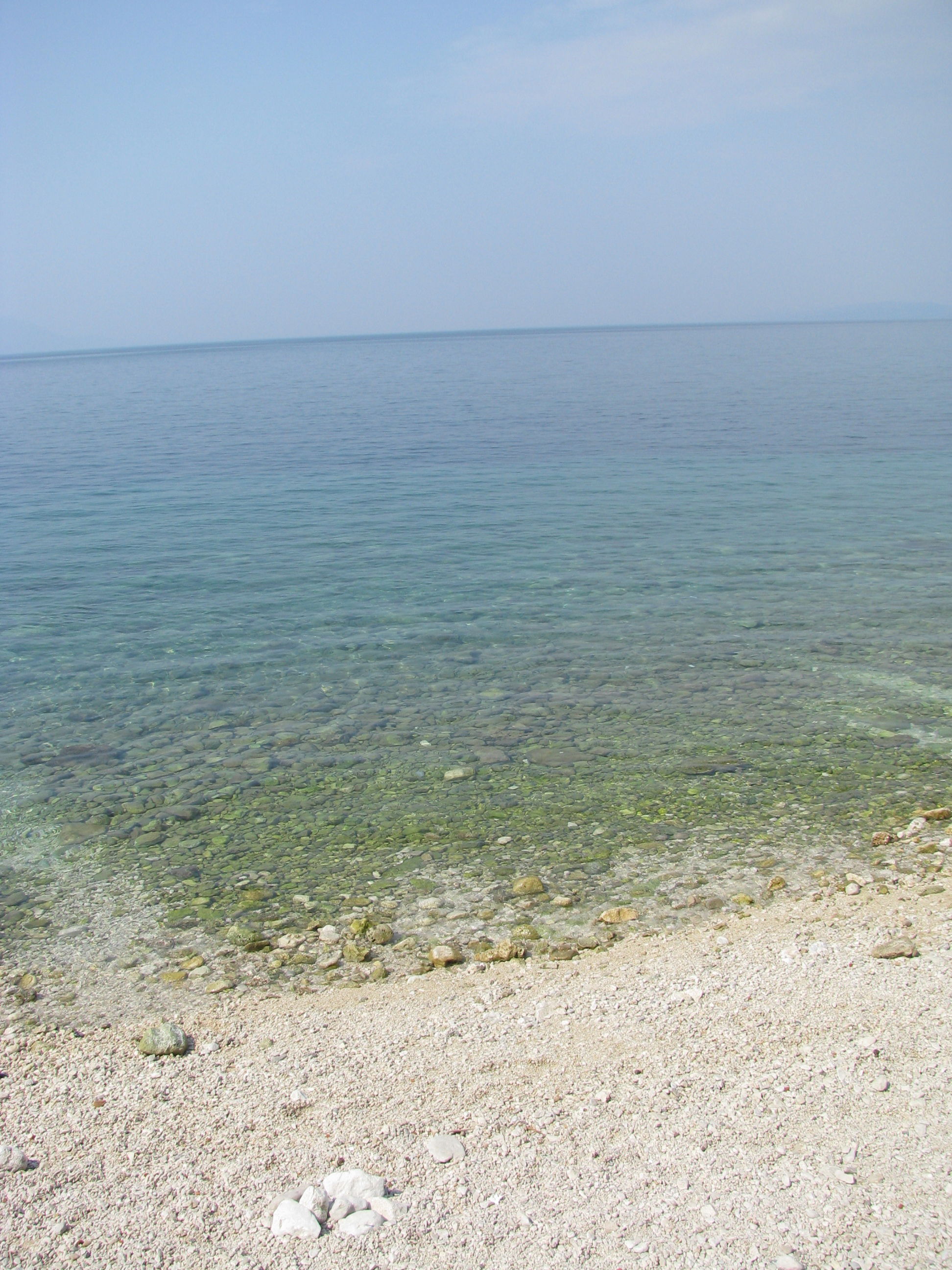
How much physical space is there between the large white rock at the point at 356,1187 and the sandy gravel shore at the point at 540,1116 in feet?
0.52

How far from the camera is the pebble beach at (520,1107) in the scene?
515cm

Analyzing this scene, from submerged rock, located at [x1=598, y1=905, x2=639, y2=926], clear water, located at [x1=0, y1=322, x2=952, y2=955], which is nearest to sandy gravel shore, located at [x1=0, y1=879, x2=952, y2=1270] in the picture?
submerged rock, located at [x1=598, y1=905, x2=639, y2=926]

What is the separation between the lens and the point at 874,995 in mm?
7156

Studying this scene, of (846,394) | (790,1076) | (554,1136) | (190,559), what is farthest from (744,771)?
(846,394)

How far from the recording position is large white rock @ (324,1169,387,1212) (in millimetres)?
5383

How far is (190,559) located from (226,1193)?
1957cm

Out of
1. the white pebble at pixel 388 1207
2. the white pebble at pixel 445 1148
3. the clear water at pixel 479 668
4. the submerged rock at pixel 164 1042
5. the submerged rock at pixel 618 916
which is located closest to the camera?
the white pebble at pixel 388 1207

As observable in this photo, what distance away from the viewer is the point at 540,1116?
6.09 metres

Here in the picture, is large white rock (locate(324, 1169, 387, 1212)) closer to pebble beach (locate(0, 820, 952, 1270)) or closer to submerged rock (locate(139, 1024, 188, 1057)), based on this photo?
pebble beach (locate(0, 820, 952, 1270))

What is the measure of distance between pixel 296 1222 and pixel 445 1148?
98cm

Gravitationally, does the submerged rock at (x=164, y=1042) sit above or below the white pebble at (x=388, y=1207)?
below

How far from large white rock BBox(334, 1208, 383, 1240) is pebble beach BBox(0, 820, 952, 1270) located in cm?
3

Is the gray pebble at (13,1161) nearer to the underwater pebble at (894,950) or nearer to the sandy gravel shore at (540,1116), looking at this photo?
the sandy gravel shore at (540,1116)

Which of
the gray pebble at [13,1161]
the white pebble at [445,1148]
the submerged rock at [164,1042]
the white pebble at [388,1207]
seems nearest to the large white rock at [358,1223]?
the white pebble at [388,1207]
